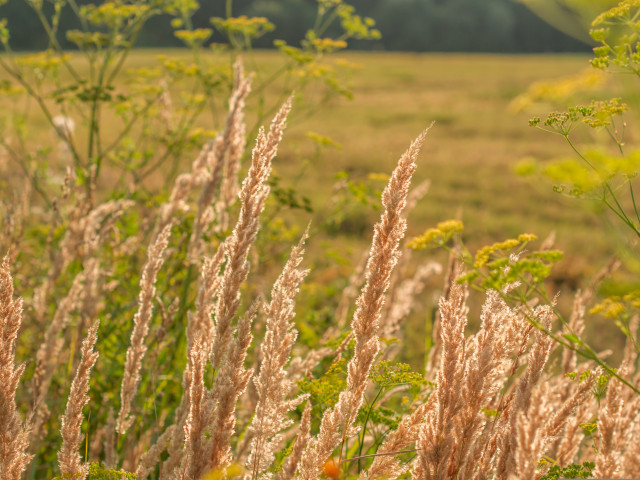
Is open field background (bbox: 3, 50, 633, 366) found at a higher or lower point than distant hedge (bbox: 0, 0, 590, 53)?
lower

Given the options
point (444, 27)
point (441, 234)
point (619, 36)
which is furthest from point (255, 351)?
point (444, 27)

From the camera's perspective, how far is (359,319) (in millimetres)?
1591

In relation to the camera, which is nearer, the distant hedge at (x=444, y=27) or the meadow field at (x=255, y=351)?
the meadow field at (x=255, y=351)

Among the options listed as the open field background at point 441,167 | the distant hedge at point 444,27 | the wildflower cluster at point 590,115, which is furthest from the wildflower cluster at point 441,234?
the distant hedge at point 444,27


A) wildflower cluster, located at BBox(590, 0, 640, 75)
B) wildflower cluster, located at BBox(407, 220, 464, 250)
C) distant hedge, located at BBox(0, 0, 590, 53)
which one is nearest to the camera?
wildflower cluster, located at BBox(590, 0, 640, 75)

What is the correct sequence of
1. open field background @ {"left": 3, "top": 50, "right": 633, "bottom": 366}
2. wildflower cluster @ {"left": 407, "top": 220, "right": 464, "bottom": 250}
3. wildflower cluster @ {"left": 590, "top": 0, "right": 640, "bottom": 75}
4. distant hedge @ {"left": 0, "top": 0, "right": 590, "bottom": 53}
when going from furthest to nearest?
distant hedge @ {"left": 0, "top": 0, "right": 590, "bottom": 53}
open field background @ {"left": 3, "top": 50, "right": 633, "bottom": 366}
wildflower cluster @ {"left": 407, "top": 220, "right": 464, "bottom": 250}
wildflower cluster @ {"left": 590, "top": 0, "right": 640, "bottom": 75}

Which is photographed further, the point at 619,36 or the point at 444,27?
the point at 444,27

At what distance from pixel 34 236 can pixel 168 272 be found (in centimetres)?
162

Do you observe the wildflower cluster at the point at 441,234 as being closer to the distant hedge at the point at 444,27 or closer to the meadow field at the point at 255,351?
the meadow field at the point at 255,351

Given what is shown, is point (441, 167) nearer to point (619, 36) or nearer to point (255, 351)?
point (255, 351)

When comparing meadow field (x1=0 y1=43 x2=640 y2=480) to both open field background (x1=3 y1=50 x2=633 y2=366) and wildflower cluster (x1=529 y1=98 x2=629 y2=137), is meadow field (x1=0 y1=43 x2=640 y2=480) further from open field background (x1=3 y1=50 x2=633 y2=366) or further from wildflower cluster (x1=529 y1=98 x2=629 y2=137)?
open field background (x1=3 y1=50 x2=633 y2=366)

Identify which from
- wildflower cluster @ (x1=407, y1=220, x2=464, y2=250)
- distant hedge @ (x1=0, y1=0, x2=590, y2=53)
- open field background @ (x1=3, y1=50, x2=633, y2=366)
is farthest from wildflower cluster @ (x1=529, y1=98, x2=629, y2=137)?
distant hedge @ (x1=0, y1=0, x2=590, y2=53)

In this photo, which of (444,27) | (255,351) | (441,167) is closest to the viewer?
(255,351)

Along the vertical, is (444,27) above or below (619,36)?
above
